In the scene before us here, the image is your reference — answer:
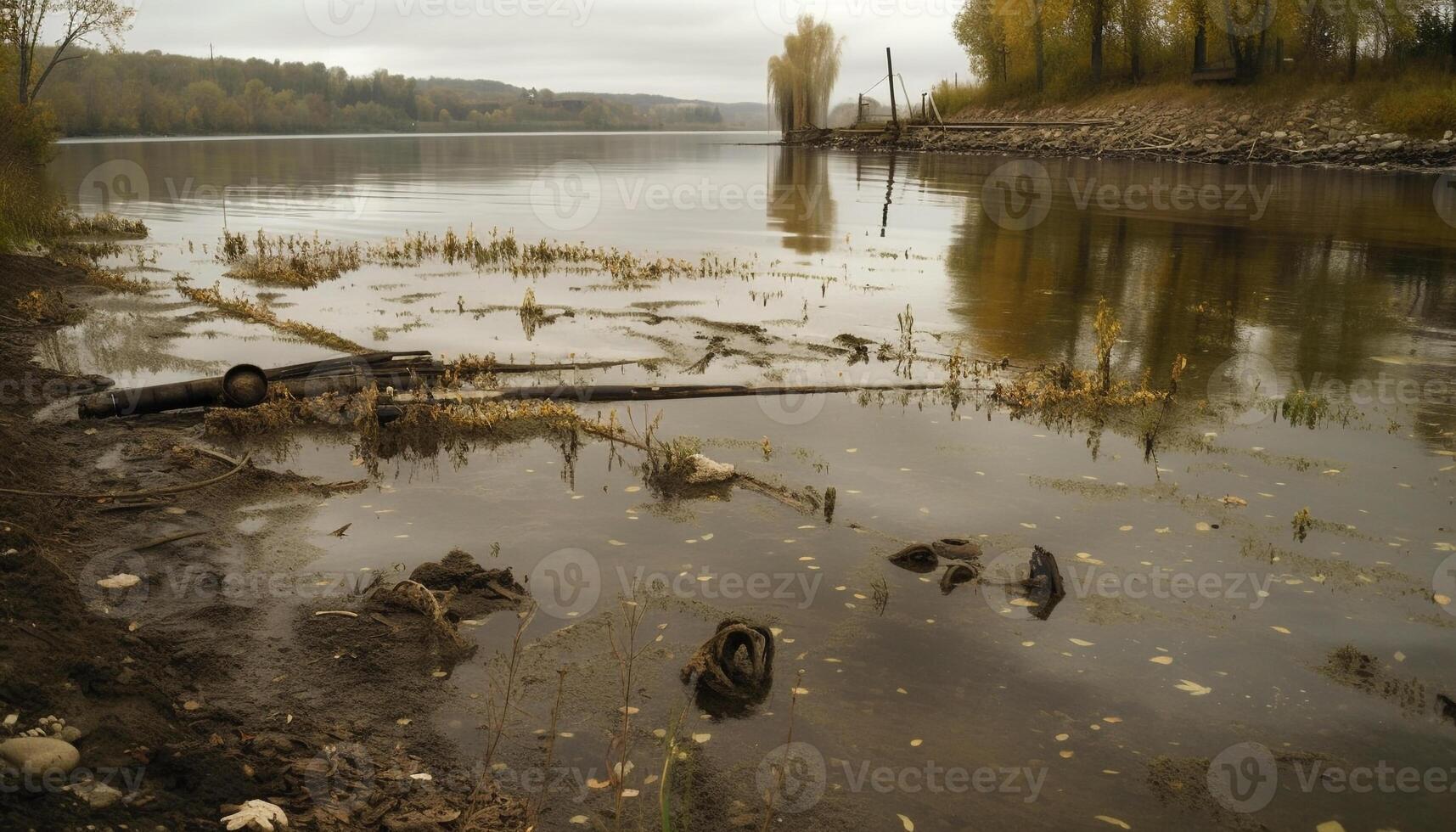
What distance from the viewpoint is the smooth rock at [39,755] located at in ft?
11.5

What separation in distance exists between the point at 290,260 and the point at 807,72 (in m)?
79.2

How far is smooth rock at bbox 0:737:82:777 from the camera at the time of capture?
3.49 metres

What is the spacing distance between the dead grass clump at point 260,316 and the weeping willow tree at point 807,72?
80410mm

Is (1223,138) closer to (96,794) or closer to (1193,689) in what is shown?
(1193,689)

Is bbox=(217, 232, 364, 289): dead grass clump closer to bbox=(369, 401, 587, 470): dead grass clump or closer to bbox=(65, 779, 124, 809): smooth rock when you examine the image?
bbox=(369, 401, 587, 470): dead grass clump

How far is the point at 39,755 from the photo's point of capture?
3576 mm

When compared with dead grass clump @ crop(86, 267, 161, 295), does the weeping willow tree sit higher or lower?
higher

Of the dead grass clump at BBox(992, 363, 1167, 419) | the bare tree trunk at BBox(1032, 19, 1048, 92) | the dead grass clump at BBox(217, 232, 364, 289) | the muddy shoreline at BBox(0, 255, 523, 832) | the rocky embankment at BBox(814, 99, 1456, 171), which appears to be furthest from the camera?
the bare tree trunk at BBox(1032, 19, 1048, 92)

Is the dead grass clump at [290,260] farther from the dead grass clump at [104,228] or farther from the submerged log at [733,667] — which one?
the submerged log at [733,667]

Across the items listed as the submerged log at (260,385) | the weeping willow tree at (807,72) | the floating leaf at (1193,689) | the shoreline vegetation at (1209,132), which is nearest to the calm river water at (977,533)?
the floating leaf at (1193,689)

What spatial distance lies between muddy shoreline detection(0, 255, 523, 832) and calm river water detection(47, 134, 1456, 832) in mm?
307

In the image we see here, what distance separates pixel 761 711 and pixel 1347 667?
3351 millimetres

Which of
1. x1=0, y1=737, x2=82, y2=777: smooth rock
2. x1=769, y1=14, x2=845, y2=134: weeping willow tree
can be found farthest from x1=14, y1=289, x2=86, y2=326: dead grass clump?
x1=769, y1=14, x2=845, y2=134: weeping willow tree

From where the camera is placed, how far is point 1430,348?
491 inches
